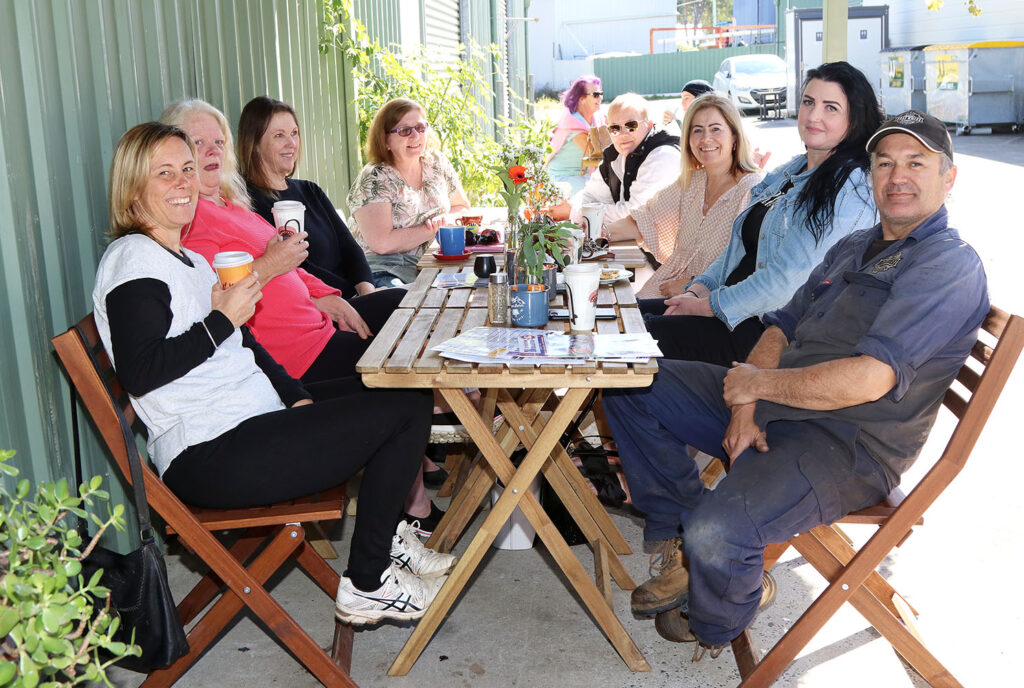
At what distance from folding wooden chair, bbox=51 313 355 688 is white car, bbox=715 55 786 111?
23.0 m

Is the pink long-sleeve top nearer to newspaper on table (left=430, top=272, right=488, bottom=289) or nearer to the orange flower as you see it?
newspaper on table (left=430, top=272, right=488, bottom=289)

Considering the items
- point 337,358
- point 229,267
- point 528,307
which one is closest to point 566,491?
point 528,307

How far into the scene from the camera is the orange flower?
114 inches

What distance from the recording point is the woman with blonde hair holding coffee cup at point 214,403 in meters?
2.39

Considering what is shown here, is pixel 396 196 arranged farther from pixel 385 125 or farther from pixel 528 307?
pixel 528 307

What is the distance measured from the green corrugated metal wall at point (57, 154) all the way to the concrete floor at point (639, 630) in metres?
0.77

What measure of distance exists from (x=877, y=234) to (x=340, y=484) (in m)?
1.63

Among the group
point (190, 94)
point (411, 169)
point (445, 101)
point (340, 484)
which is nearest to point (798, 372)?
point (340, 484)

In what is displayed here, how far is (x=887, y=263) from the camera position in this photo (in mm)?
2602

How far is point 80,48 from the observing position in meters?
2.81

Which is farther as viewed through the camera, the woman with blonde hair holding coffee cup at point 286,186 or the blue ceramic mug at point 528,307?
the woman with blonde hair holding coffee cup at point 286,186

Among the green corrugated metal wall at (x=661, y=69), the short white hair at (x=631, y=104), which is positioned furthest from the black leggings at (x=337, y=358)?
the green corrugated metal wall at (x=661, y=69)

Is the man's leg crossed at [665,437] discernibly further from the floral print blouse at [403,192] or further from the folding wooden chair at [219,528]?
the floral print blouse at [403,192]

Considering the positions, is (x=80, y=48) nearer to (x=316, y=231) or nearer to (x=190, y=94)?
(x=190, y=94)
